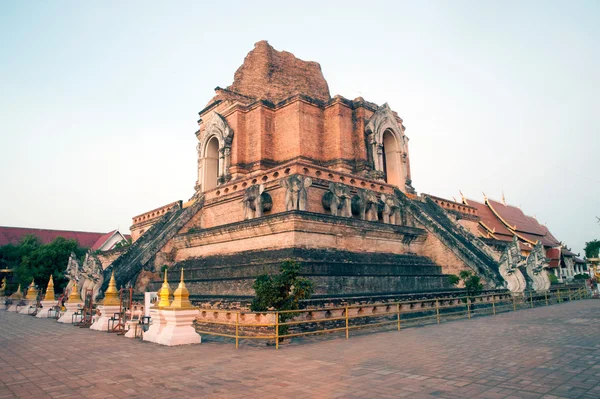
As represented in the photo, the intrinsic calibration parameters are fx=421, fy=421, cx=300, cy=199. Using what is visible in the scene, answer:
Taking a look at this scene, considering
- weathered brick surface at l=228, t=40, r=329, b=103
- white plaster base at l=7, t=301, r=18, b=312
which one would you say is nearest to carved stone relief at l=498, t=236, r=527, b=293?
weathered brick surface at l=228, t=40, r=329, b=103

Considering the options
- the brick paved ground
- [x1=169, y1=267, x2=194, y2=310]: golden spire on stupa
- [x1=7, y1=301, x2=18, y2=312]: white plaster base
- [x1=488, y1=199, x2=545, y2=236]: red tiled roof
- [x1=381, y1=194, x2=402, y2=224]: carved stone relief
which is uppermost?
[x1=488, y1=199, x2=545, y2=236]: red tiled roof

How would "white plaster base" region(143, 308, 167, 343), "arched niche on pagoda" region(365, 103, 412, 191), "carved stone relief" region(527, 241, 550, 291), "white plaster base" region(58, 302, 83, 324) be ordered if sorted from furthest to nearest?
"arched niche on pagoda" region(365, 103, 412, 191) < "carved stone relief" region(527, 241, 550, 291) < "white plaster base" region(58, 302, 83, 324) < "white plaster base" region(143, 308, 167, 343)

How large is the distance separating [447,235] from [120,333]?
544 inches

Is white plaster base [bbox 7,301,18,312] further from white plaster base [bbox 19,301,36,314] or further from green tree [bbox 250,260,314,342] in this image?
green tree [bbox 250,260,314,342]

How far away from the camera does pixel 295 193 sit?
15812 millimetres

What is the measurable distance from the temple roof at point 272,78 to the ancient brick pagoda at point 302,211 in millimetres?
76

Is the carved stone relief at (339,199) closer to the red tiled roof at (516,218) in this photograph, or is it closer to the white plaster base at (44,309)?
the white plaster base at (44,309)

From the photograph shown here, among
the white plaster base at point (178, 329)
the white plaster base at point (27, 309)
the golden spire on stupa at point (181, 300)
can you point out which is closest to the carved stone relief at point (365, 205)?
the golden spire on stupa at point (181, 300)

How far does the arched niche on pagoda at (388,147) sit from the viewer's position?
22.3 m

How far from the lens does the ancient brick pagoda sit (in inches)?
576

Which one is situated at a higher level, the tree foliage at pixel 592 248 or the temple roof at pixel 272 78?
the temple roof at pixel 272 78

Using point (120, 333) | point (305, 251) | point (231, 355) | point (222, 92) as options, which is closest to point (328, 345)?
point (231, 355)

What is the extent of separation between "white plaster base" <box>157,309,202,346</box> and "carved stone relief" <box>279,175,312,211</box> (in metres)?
6.57

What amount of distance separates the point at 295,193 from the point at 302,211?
4.93 ft
